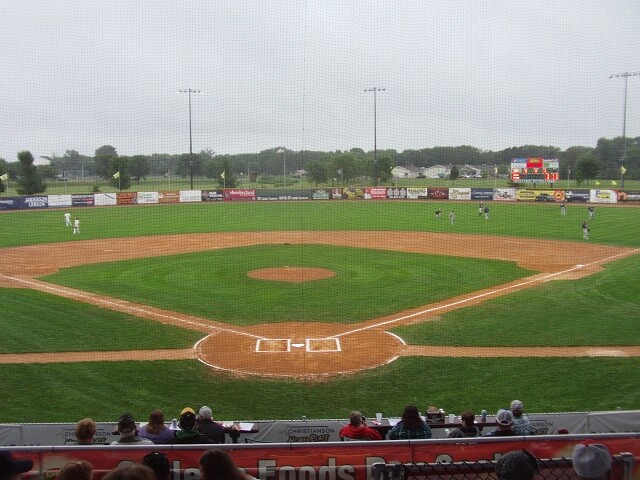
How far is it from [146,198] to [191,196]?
396 cm

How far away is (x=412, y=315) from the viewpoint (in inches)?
652

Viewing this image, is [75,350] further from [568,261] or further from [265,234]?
[265,234]

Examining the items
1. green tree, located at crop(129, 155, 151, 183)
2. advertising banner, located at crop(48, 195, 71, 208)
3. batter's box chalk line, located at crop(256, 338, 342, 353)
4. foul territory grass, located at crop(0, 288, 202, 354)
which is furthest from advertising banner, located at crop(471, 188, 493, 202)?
batter's box chalk line, located at crop(256, 338, 342, 353)

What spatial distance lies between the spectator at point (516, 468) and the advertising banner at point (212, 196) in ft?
179

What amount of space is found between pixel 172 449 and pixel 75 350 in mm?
10625

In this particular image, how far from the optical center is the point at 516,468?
9.12 feet

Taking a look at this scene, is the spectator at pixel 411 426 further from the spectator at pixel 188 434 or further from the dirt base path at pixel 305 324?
the dirt base path at pixel 305 324

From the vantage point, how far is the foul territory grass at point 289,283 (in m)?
17.4

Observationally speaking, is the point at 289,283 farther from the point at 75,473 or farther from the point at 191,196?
the point at 191,196

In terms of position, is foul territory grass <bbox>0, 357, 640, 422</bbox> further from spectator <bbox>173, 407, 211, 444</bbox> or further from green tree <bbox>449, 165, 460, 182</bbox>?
green tree <bbox>449, 165, 460, 182</bbox>

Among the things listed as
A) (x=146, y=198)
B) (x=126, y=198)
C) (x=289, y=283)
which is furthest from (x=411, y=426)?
(x=146, y=198)

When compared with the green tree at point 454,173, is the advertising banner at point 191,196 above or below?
below

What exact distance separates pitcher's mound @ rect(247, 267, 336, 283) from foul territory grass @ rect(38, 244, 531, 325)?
38 centimetres

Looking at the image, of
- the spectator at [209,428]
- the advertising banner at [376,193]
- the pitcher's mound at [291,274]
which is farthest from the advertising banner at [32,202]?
the spectator at [209,428]
